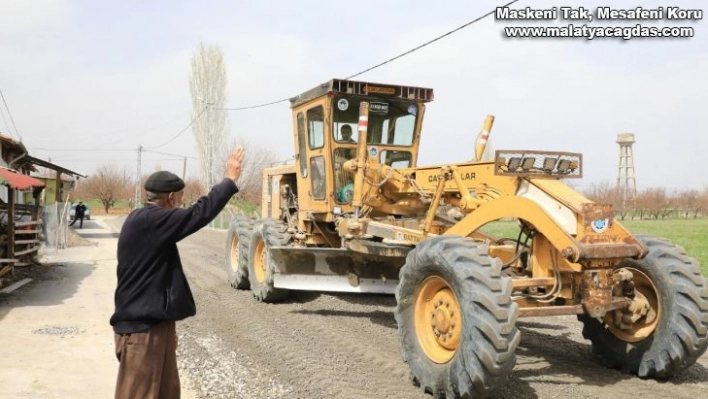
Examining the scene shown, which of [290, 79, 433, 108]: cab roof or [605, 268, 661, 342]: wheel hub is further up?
[290, 79, 433, 108]: cab roof

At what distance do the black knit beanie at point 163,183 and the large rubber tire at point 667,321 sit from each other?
401 cm

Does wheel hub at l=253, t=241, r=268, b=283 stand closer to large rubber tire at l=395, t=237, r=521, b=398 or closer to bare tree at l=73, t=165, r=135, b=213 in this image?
large rubber tire at l=395, t=237, r=521, b=398

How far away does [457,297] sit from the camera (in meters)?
4.66

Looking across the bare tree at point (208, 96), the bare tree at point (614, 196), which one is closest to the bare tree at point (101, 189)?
the bare tree at point (208, 96)

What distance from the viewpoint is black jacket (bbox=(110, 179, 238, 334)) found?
11.0 ft

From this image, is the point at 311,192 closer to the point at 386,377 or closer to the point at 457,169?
the point at 457,169

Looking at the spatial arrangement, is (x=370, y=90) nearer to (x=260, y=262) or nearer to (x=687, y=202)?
(x=260, y=262)

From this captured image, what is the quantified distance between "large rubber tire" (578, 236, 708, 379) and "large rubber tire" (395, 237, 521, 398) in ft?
5.26

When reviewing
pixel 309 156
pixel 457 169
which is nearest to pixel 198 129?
pixel 309 156

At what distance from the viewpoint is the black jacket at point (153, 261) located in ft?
11.0

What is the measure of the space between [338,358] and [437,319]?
1516 mm

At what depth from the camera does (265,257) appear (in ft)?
30.9

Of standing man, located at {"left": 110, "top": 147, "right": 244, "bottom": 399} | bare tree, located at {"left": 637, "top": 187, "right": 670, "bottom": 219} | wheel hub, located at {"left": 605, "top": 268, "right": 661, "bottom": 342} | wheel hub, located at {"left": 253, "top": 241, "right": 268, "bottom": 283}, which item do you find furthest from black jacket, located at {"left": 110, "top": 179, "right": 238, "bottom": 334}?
bare tree, located at {"left": 637, "top": 187, "right": 670, "bottom": 219}

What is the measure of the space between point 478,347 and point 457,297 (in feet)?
1.60
